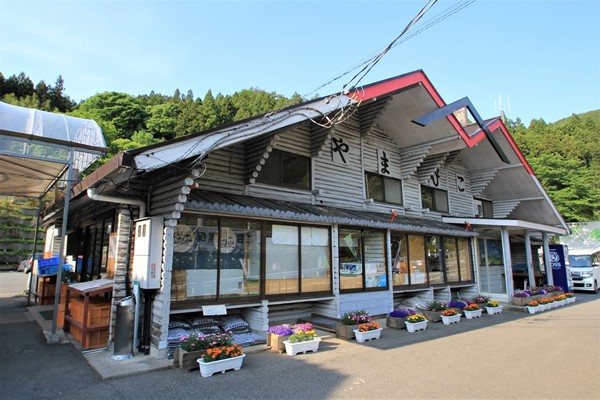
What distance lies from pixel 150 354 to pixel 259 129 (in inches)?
184

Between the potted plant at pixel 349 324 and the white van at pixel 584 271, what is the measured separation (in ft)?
62.8

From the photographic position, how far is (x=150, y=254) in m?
6.33

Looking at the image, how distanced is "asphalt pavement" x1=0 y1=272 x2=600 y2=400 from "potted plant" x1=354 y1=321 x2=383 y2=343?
163mm

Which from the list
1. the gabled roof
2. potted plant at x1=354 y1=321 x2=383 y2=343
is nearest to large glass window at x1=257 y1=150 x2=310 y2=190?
the gabled roof

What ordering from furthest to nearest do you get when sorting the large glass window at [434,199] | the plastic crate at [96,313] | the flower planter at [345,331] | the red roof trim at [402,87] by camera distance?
the large glass window at [434,199] < the red roof trim at [402,87] < the flower planter at [345,331] < the plastic crate at [96,313]

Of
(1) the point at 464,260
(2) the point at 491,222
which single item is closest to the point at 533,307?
(1) the point at 464,260

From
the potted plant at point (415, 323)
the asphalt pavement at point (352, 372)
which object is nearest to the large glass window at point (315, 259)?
the asphalt pavement at point (352, 372)

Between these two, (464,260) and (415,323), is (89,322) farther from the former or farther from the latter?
(464,260)

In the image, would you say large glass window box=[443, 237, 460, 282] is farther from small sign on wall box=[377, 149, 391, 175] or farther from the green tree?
the green tree

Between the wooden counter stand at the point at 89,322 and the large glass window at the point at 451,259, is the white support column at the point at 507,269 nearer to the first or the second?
the large glass window at the point at 451,259

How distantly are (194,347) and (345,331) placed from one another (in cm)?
364

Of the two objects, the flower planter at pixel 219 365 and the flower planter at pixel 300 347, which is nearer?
the flower planter at pixel 219 365

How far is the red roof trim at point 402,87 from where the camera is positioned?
862cm

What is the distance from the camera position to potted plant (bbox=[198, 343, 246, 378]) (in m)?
5.39
